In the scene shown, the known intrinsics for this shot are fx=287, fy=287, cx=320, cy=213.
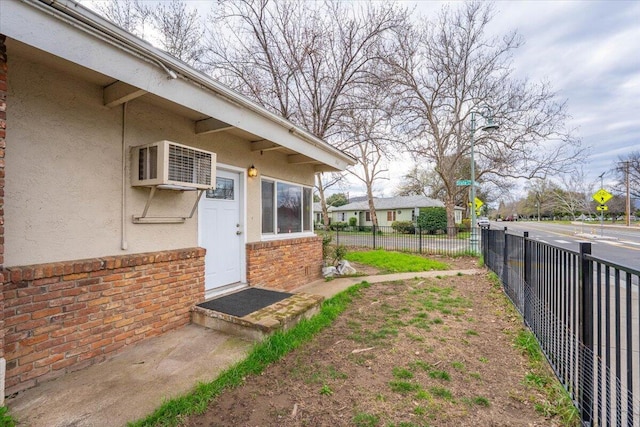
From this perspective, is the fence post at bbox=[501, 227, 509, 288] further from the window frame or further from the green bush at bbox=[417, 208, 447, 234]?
the green bush at bbox=[417, 208, 447, 234]

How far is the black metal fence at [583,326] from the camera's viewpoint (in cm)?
179

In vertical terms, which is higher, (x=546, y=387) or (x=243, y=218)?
(x=243, y=218)

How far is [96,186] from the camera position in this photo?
313 centimetres

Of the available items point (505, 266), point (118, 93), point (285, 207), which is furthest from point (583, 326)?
point (285, 207)

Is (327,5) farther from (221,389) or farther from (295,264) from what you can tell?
(221,389)

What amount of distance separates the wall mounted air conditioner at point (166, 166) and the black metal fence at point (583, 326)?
392cm

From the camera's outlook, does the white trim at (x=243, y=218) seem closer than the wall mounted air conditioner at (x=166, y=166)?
No

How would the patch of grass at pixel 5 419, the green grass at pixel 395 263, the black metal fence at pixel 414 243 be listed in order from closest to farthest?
the patch of grass at pixel 5 419 → the green grass at pixel 395 263 → the black metal fence at pixel 414 243

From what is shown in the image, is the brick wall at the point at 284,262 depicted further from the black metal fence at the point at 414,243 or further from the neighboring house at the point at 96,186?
the black metal fence at the point at 414,243

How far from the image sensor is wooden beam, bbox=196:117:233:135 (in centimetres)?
407

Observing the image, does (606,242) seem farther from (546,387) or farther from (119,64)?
(119,64)

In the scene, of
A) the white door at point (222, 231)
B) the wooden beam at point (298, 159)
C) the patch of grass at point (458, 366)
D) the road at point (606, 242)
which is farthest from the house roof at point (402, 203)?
the patch of grass at point (458, 366)

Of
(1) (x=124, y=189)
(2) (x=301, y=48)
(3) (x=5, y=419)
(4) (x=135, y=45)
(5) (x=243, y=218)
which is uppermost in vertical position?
(2) (x=301, y=48)

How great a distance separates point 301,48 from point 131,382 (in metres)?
11.1
